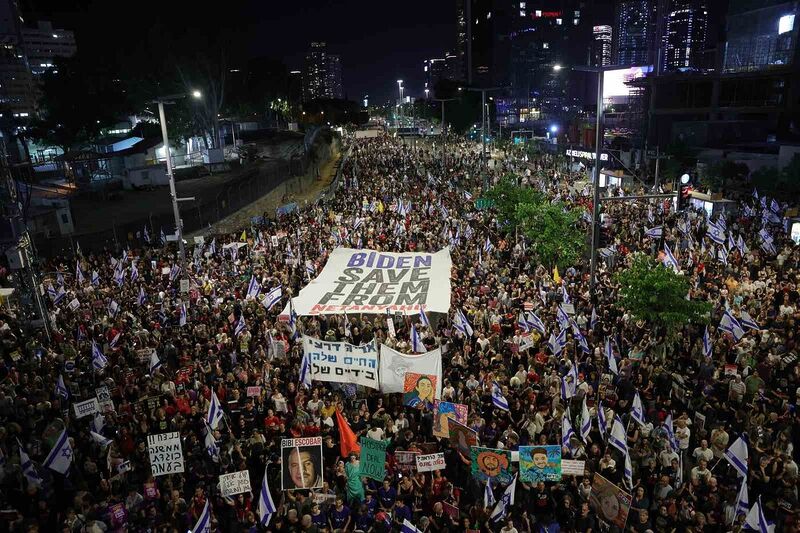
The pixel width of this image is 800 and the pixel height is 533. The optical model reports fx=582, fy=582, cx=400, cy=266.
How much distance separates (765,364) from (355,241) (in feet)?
54.2

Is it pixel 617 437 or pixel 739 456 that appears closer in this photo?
pixel 739 456

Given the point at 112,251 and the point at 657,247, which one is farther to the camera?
the point at 112,251

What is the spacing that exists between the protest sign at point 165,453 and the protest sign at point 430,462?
397 cm

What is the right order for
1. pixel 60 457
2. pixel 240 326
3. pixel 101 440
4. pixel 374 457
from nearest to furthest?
pixel 374 457, pixel 60 457, pixel 101 440, pixel 240 326

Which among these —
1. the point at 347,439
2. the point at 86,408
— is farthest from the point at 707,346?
the point at 86,408

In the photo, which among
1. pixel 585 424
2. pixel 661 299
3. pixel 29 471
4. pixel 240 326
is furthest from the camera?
pixel 240 326

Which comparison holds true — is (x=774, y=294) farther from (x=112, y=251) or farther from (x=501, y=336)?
(x=112, y=251)

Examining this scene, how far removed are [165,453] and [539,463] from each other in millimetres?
6067

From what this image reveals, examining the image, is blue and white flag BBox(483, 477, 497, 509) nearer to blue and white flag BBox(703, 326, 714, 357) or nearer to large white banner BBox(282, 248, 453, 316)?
large white banner BBox(282, 248, 453, 316)

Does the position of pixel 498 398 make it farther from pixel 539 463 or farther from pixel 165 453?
pixel 165 453

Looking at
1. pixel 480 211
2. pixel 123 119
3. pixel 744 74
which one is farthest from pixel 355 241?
pixel 123 119

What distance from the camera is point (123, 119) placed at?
63406mm

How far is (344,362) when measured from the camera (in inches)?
458

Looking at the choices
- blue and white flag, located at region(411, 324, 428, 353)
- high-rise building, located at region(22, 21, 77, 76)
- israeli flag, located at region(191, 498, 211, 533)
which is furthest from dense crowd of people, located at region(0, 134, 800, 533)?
high-rise building, located at region(22, 21, 77, 76)
